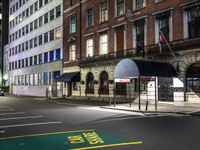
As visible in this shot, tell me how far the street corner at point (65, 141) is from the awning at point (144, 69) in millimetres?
13537

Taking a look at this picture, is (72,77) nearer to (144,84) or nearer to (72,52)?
(72,52)

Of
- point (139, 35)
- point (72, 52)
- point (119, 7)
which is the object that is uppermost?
point (119, 7)

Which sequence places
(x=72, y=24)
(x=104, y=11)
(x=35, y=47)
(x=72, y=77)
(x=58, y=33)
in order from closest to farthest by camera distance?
(x=104, y=11) < (x=72, y=77) < (x=72, y=24) < (x=58, y=33) < (x=35, y=47)

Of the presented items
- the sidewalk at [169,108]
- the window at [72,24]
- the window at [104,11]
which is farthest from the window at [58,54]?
the sidewalk at [169,108]

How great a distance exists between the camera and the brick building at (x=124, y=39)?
2488 cm

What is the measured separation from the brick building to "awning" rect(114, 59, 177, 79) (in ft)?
2.86

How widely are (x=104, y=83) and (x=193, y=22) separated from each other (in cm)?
1419

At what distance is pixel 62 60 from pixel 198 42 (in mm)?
26713

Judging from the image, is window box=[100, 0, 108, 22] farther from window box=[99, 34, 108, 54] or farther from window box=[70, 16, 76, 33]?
window box=[70, 16, 76, 33]

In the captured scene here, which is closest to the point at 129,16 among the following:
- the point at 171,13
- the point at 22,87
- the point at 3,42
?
the point at 171,13

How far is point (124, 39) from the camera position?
32.7 metres

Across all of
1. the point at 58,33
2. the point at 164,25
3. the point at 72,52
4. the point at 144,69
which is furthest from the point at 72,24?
the point at 144,69

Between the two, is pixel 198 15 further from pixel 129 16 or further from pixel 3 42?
pixel 3 42

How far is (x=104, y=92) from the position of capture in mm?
34969
